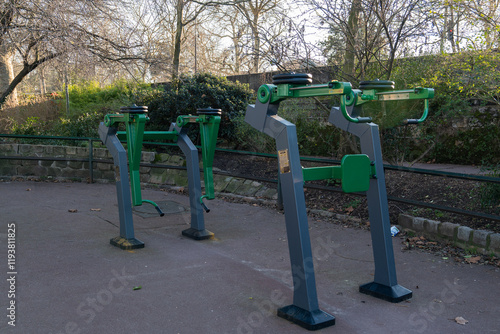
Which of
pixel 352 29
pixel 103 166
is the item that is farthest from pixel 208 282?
pixel 103 166

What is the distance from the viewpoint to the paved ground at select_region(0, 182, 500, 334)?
3.37m

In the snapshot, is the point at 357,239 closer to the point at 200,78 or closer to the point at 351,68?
the point at 351,68

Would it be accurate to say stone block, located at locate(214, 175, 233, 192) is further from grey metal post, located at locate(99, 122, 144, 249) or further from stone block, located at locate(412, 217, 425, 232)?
stone block, located at locate(412, 217, 425, 232)

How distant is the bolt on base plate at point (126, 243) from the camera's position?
17.0 ft

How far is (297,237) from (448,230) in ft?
8.78

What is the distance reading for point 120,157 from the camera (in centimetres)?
521

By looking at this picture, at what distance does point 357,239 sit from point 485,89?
2.80 metres

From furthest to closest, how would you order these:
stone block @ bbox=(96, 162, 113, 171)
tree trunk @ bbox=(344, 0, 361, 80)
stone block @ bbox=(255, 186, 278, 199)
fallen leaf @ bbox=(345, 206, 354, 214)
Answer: stone block @ bbox=(96, 162, 113, 171) < stone block @ bbox=(255, 186, 278, 199) < tree trunk @ bbox=(344, 0, 361, 80) < fallen leaf @ bbox=(345, 206, 354, 214)

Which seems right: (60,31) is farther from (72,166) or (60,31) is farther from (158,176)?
(158,176)

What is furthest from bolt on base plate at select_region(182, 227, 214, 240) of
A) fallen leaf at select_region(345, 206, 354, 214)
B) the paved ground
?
fallen leaf at select_region(345, 206, 354, 214)

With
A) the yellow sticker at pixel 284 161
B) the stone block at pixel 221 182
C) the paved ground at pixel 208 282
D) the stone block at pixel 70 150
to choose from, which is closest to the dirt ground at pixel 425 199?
the paved ground at pixel 208 282

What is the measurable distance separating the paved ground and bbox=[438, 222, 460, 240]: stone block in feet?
1.59

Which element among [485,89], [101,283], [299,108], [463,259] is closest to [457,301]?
[463,259]

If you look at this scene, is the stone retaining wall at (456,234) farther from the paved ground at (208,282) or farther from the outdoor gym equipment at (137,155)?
the outdoor gym equipment at (137,155)
